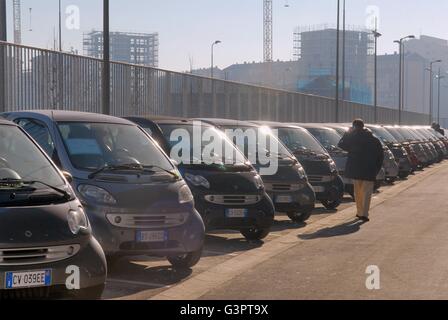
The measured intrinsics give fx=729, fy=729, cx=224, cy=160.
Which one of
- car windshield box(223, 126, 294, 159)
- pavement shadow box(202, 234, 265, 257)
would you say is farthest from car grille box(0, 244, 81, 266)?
car windshield box(223, 126, 294, 159)

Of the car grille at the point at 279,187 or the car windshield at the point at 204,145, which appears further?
the car grille at the point at 279,187

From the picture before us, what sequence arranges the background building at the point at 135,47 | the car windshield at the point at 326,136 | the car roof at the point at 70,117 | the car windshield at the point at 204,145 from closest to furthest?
the car roof at the point at 70,117
the car windshield at the point at 204,145
the car windshield at the point at 326,136
the background building at the point at 135,47

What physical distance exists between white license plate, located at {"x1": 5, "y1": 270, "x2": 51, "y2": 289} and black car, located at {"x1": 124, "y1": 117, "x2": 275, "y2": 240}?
4.65 meters

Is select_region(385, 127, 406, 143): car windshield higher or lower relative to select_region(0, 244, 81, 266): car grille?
higher

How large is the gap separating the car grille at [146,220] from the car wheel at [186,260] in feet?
1.62

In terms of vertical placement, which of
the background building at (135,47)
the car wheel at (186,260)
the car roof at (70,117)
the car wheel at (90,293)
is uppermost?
the background building at (135,47)

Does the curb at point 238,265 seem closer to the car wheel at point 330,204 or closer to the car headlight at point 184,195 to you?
the car wheel at point 330,204

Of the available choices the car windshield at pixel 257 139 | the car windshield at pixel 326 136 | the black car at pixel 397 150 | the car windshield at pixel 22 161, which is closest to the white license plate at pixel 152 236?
the car windshield at pixel 22 161

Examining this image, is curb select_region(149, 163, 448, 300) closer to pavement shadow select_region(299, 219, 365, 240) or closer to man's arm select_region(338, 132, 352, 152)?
pavement shadow select_region(299, 219, 365, 240)

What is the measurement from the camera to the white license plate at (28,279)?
5.33m

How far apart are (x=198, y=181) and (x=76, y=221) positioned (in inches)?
174

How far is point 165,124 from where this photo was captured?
36.1 ft

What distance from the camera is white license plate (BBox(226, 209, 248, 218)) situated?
33.3 feet
